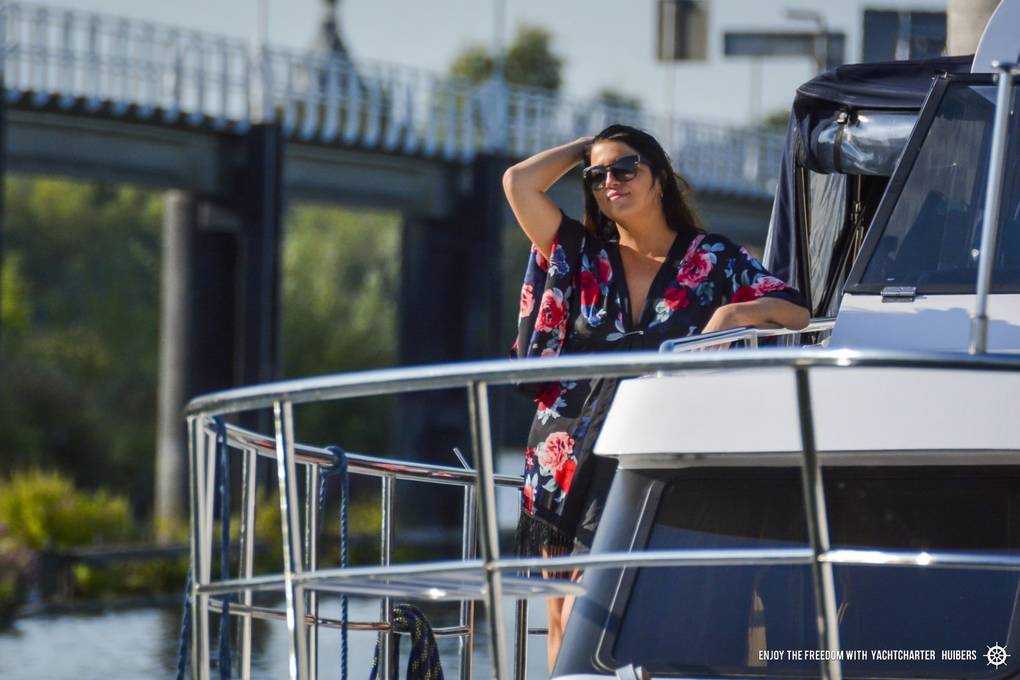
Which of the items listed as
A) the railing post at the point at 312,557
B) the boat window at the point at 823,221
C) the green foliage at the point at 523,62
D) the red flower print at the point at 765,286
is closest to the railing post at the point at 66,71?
the boat window at the point at 823,221

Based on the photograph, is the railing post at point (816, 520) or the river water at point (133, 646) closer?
the railing post at point (816, 520)

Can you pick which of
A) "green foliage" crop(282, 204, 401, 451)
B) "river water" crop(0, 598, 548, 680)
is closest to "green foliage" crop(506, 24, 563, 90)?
"green foliage" crop(282, 204, 401, 451)

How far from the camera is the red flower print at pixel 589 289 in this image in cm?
459

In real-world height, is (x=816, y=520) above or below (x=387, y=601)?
above

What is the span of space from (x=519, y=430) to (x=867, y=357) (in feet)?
151

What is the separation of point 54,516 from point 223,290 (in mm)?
6072

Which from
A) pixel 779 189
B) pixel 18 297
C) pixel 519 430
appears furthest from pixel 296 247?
pixel 779 189

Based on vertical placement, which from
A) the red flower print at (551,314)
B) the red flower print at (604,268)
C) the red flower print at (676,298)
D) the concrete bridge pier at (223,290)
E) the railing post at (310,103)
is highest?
the railing post at (310,103)

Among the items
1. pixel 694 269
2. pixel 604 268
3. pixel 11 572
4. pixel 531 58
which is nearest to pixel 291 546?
pixel 604 268

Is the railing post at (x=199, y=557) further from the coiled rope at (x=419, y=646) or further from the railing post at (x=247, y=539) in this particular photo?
the coiled rope at (x=419, y=646)

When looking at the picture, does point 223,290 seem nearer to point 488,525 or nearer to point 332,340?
point 332,340

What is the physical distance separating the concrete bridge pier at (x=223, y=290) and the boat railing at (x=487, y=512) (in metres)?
20.1

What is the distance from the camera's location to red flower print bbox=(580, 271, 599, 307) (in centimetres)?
459

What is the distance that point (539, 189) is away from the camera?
4781mm
